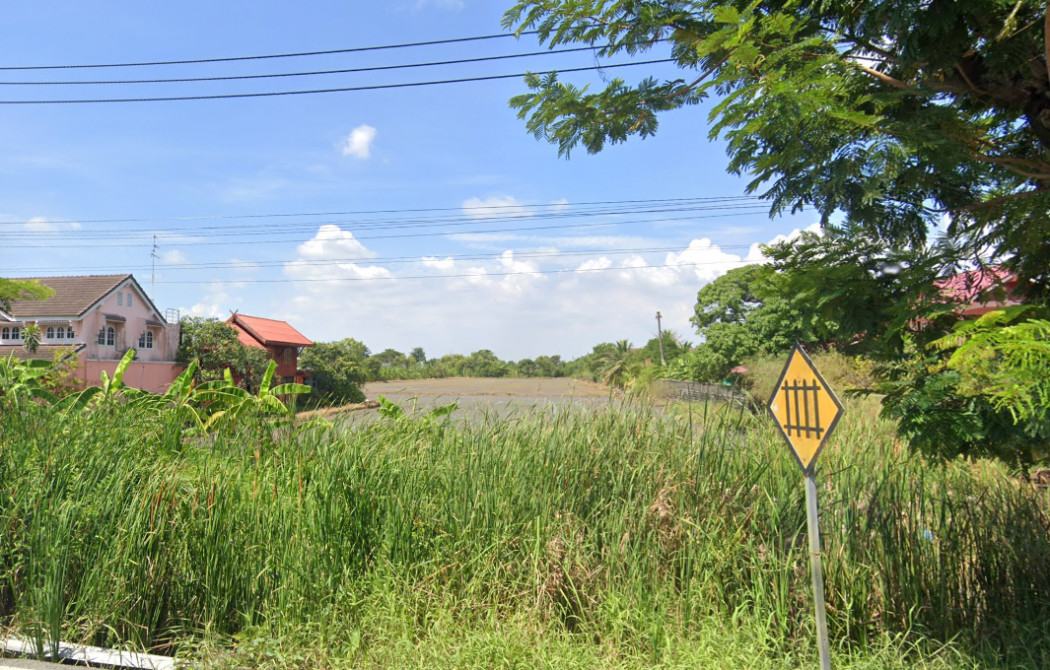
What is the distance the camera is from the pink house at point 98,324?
101 feet

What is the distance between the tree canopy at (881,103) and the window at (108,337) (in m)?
35.5

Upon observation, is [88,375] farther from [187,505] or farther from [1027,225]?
[1027,225]

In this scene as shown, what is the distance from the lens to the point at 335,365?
130 feet

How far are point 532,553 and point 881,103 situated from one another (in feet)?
11.1

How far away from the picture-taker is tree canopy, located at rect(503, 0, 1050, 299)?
3.37 m

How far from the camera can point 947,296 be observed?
12.2 ft

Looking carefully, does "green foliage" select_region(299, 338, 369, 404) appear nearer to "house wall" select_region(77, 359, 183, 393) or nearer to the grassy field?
"house wall" select_region(77, 359, 183, 393)

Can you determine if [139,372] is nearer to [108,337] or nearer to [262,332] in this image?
[108,337]

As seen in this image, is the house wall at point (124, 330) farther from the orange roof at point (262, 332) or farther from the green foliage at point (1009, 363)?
the green foliage at point (1009, 363)

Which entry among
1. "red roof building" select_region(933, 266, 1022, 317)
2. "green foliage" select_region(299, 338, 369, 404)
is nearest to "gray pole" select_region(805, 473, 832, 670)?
"red roof building" select_region(933, 266, 1022, 317)

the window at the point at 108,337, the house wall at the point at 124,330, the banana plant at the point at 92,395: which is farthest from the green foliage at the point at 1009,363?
the window at the point at 108,337

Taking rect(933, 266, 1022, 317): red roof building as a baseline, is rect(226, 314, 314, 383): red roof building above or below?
above

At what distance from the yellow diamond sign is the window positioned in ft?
121

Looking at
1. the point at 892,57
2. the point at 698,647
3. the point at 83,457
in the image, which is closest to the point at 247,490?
the point at 83,457
